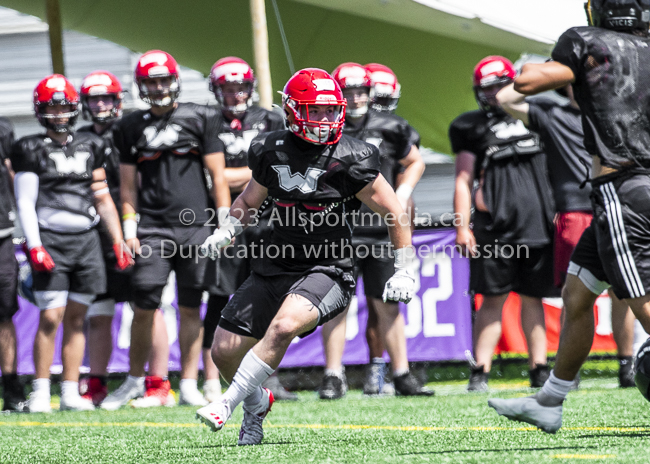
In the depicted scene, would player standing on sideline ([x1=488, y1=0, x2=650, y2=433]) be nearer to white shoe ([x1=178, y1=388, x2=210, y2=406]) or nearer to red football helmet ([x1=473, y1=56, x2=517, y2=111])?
red football helmet ([x1=473, y1=56, x2=517, y2=111])

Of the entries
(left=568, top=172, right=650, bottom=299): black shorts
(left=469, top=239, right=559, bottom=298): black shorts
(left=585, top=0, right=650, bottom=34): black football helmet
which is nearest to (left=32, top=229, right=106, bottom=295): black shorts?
(left=469, top=239, right=559, bottom=298): black shorts

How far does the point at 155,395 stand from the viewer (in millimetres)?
6141

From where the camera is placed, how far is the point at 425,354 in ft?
24.8

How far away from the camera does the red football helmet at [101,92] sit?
681 cm

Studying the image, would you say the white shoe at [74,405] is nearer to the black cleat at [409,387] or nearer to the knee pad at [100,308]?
the knee pad at [100,308]

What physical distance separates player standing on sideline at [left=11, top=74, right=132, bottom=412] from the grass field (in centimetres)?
45

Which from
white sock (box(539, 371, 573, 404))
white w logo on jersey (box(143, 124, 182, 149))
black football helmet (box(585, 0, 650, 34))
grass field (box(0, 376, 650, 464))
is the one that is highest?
black football helmet (box(585, 0, 650, 34))

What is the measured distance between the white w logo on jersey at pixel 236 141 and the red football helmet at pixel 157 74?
0.44 meters

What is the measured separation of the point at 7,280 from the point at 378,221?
8.06 ft

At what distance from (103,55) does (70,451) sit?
1450 cm

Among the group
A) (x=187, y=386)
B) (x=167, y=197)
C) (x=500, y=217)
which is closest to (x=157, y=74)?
(x=167, y=197)

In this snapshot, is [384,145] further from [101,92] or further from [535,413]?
[535,413]

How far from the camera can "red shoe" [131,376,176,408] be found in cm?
608

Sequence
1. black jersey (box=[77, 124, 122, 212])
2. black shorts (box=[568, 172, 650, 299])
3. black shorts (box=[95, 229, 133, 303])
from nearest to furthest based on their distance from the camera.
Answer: black shorts (box=[568, 172, 650, 299]) → black shorts (box=[95, 229, 133, 303]) → black jersey (box=[77, 124, 122, 212])
